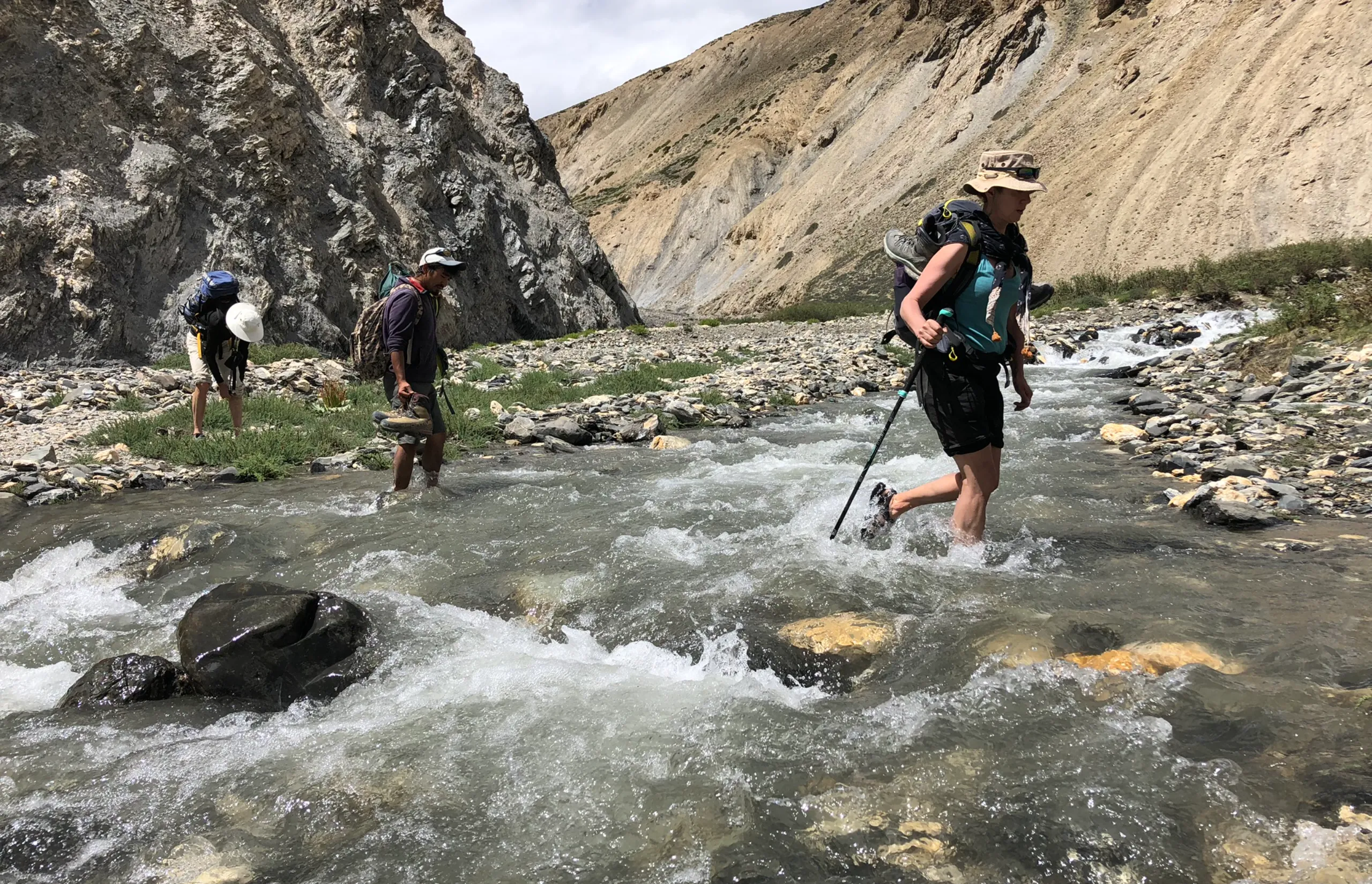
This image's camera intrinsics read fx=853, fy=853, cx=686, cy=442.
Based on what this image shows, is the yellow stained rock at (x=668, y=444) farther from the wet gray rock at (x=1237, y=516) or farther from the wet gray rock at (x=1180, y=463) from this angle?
the wet gray rock at (x=1237, y=516)

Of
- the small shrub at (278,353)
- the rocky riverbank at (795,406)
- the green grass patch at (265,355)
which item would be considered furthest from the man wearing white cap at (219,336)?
the small shrub at (278,353)

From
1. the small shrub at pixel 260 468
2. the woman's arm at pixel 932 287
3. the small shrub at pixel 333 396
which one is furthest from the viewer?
the small shrub at pixel 333 396

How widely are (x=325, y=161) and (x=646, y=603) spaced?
1691 cm

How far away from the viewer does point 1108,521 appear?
220 inches

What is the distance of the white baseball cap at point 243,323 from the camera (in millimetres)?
7980

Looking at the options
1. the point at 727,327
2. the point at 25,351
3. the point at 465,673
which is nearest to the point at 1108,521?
the point at 465,673

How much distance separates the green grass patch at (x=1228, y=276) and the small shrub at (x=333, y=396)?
64.1 feet

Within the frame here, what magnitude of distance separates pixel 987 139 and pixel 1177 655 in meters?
48.8

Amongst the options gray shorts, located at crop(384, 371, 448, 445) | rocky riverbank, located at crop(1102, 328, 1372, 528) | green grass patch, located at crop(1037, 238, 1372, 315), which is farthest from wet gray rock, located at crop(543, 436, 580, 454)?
green grass patch, located at crop(1037, 238, 1372, 315)

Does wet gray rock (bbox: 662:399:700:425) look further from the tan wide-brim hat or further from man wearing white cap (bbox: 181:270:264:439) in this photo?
the tan wide-brim hat

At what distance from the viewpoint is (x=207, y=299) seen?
812 centimetres

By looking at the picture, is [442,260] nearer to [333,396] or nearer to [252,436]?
[252,436]

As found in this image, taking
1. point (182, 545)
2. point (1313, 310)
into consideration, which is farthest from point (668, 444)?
point (1313, 310)

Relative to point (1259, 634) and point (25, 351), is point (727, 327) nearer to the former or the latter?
point (25, 351)
